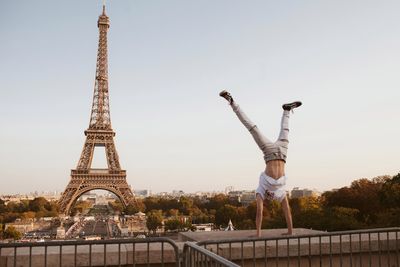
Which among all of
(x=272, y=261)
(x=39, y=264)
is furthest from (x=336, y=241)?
(x=39, y=264)

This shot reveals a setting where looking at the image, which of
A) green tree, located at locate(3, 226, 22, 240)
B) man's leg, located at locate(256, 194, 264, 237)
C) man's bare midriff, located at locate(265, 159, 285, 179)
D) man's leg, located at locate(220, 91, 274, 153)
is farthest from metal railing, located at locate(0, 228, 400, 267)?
green tree, located at locate(3, 226, 22, 240)

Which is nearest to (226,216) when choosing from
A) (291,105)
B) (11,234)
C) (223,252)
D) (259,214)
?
(11,234)

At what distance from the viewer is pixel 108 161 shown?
2247 inches

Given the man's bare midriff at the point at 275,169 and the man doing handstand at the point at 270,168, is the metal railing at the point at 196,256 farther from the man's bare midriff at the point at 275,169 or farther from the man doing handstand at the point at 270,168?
the man's bare midriff at the point at 275,169

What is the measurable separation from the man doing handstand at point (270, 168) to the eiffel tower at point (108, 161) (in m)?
51.5

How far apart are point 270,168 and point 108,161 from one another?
53091 millimetres

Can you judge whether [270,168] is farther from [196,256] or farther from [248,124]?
[196,256]

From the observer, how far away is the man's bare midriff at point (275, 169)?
565 cm

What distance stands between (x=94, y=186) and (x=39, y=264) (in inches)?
2132

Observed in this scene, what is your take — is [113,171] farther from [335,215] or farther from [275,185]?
[275,185]

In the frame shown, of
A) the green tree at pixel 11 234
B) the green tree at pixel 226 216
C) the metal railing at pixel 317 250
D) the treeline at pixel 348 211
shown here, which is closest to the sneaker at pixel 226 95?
the metal railing at pixel 317 250

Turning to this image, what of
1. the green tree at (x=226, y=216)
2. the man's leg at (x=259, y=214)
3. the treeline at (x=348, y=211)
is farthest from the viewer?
the green tree at (x=226, y=216)

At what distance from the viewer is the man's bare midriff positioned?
565cm

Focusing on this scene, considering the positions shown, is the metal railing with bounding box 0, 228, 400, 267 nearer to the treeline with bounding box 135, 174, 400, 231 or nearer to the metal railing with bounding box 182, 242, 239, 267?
the metal railing with bounding box 182, 242, 239, 267
